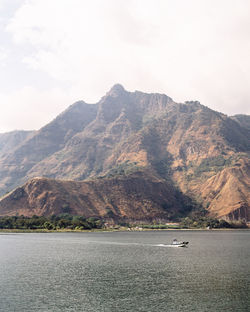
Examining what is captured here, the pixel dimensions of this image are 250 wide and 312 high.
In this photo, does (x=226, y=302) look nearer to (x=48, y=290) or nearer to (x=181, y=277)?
(x=181, y=277)

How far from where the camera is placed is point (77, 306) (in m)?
73.4

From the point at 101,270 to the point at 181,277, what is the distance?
1030 inches

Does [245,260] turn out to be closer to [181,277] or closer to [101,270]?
[181,277]

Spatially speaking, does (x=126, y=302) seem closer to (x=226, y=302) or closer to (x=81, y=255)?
(x=226, y=302)

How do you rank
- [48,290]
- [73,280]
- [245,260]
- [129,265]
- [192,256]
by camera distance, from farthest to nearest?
1. [192,256]
2. [245,260]
3. [129,265]
4. [73,280]
5. [48,290]

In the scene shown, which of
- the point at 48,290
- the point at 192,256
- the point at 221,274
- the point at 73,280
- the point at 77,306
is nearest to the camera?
the point at 77,306

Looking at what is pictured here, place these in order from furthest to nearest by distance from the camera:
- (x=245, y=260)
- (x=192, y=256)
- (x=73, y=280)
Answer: (x=192, y=256) → (x=245, y=260) → (x=73, y=280)

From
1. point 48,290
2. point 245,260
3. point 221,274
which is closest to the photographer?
point 48,290

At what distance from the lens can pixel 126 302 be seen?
76.3 meters

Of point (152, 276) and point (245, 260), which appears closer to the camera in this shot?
point (152, 276)

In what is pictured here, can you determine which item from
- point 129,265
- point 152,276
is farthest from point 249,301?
point 129,265

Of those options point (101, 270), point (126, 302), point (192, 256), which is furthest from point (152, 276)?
point (192, 256)

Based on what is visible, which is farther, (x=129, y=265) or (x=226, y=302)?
(x=129, y=265)

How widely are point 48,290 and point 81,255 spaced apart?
6937 centimetres
